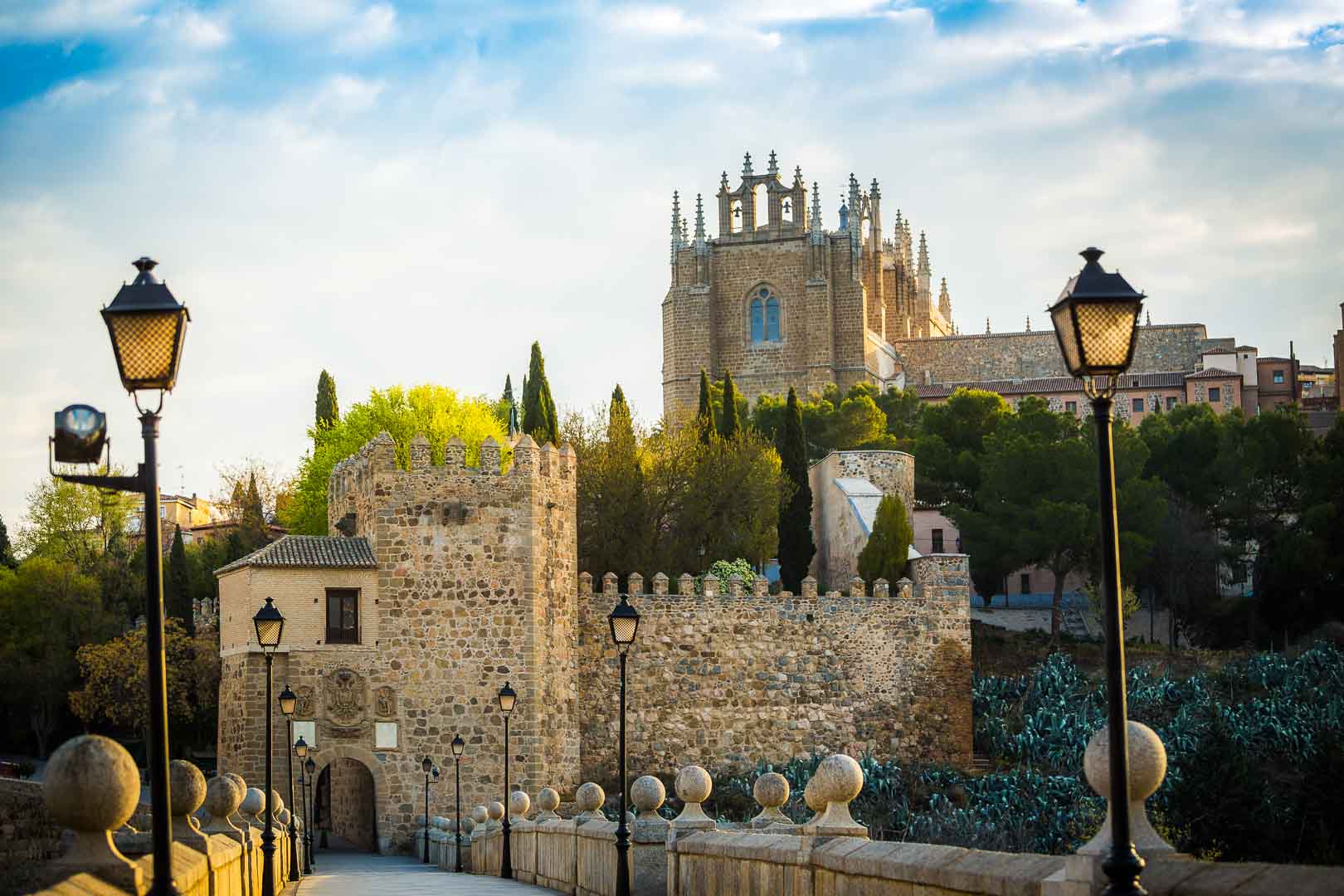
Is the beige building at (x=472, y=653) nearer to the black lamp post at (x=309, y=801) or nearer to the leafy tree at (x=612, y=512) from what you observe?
the black lamp post at (x=309, y=801)

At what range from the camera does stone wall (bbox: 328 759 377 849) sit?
32875mm

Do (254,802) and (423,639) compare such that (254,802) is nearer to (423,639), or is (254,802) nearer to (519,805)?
(519,805)

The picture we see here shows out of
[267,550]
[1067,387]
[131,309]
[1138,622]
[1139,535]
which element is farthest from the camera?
[1067,387]

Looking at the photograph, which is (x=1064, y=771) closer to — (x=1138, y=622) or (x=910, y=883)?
(x=1138, y=622)

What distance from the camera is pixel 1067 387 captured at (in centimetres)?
7256

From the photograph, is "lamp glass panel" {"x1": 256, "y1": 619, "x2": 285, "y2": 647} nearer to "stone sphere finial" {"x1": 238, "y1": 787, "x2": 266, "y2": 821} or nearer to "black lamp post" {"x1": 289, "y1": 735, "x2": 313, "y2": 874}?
"stone sphere finial" {"x1": 238, "y1": 787, "x2": 266, "y2": 821}

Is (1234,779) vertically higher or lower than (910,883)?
lower

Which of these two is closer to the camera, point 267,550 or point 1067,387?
point 267,550

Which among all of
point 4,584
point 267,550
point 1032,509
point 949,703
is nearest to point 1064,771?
point 949,703

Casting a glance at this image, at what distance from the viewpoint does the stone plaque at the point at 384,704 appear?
30.3 m

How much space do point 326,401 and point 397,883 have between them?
36.4 metres

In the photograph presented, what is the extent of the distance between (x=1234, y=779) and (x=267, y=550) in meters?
16.2

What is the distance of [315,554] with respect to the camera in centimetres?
3036

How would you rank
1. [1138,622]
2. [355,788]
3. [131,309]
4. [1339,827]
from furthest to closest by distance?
[1138,622], [355,788], [1339,827], [131,309]
